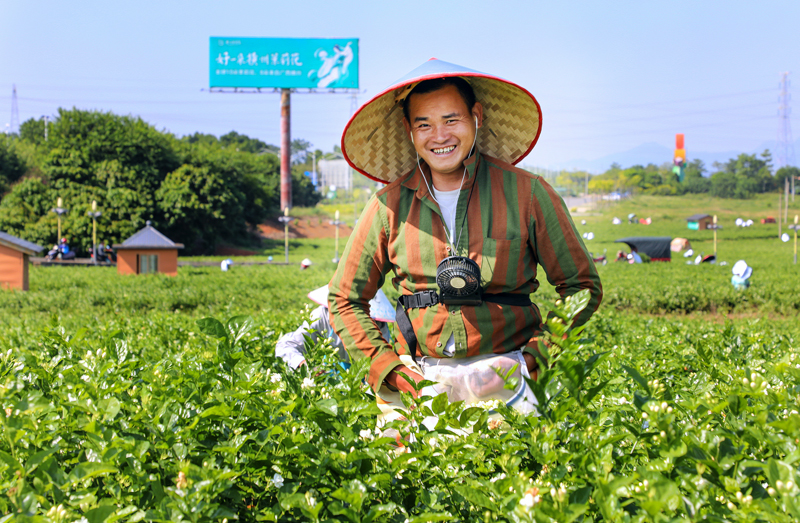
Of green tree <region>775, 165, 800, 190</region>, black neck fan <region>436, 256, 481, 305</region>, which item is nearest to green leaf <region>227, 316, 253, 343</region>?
black neck fan <region>436, 256, 481, 305</region>

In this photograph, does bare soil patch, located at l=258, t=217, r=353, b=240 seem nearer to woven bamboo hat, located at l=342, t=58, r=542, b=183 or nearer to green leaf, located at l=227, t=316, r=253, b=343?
woven bamboo hat, located at l=342, t=58, r=542, b=183

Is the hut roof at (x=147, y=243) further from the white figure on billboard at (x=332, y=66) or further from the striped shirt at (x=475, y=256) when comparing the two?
the white figure on billboard at (x=332, y=66)

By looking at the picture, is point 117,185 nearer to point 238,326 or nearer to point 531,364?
point 238,326

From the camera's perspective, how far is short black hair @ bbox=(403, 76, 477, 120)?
1.97 m

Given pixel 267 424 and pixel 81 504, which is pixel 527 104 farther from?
pixel 81 504

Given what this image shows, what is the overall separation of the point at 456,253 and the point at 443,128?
419mm

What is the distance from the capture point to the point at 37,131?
50.1m

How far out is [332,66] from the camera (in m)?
36.2

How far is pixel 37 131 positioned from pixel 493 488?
2319 inches

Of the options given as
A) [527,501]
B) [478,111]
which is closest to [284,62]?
[478,111]

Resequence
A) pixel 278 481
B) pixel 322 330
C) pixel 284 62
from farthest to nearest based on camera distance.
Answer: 1. pixel 284 62
2. pixel 322 330
3. pixel 278 481

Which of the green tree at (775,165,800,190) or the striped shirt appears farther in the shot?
the green tree at (775,165,800,190)

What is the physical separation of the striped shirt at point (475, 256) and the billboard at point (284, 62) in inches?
1409

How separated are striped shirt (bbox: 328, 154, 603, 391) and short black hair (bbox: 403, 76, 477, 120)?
0.21 meters
